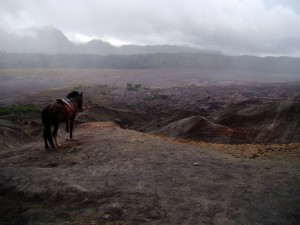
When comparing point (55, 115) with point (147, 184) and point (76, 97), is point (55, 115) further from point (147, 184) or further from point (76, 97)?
point (147, 184)

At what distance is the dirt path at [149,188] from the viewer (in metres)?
6.12

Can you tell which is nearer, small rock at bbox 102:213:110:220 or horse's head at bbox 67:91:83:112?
small rock at bbox 102:213:110:220

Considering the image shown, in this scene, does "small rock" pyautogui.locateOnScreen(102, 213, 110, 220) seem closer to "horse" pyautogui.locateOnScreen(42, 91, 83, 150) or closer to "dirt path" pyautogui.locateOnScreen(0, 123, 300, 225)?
"dirt path" pyautogui.locateOnScreen(0, 123, 300, 225)

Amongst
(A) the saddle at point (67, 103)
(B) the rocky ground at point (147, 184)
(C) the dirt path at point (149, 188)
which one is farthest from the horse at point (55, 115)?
(C) the dirt path at point (149, 188)

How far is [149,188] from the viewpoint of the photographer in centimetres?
732

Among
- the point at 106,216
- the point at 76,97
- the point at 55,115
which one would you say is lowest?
the point at 106,216

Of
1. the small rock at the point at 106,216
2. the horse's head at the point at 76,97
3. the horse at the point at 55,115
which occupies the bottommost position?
the small rock at the point at 106,216

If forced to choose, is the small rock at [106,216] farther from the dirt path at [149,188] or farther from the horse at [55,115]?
the horse at [55,115]

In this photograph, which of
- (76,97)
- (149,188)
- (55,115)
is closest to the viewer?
(149,188)

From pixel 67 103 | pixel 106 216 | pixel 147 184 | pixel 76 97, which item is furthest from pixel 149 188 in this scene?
pixel 76 97

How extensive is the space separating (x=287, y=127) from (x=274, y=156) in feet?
49.7

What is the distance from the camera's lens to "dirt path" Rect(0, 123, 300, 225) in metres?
6.12

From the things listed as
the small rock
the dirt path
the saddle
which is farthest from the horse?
the small rock

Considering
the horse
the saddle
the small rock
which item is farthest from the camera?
the saddle
